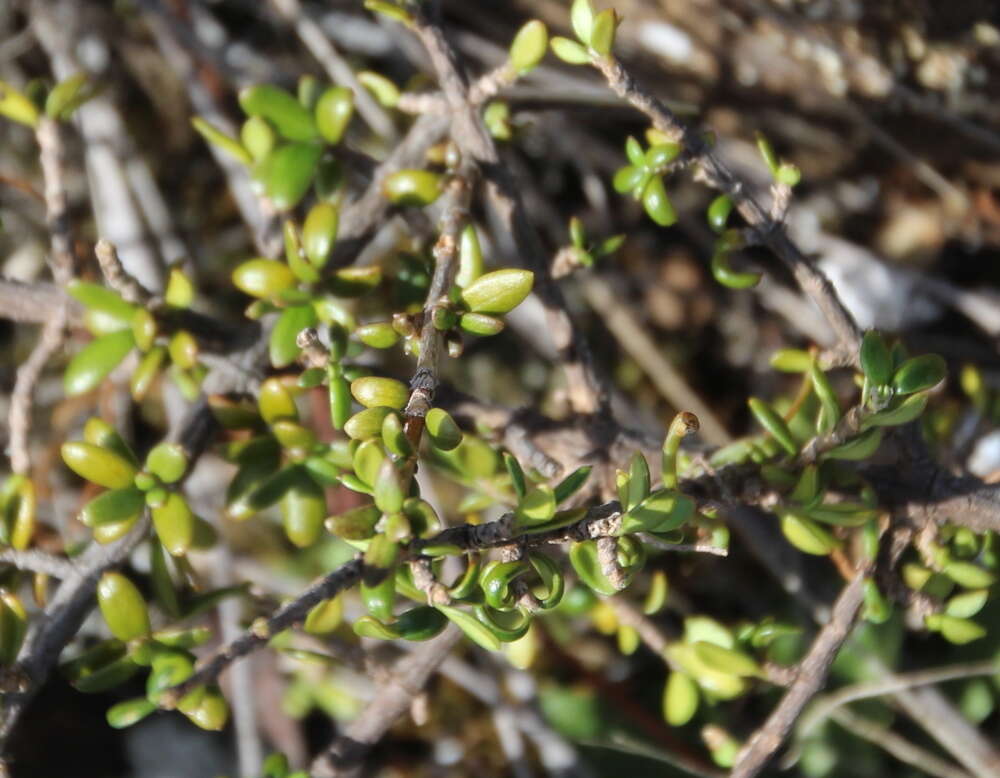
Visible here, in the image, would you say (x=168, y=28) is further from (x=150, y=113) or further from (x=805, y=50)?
(x=805, y=50)

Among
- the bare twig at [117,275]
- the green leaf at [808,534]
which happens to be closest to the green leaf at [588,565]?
the green leaf at [808,534]

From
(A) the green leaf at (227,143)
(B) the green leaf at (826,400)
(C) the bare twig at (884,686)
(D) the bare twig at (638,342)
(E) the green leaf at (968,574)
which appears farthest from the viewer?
(D) the bare twig at (638,342)

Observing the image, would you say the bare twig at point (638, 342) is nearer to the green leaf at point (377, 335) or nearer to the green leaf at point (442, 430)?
the green leaf at point (377, 335)

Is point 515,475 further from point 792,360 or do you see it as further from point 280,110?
point 280,110

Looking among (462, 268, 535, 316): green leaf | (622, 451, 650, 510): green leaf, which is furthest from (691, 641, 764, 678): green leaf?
(462, 268, 535, 316): green leaf

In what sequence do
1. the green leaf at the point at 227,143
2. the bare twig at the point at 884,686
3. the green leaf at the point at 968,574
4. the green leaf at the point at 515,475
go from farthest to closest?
the bare twig at the point at 884,686 → the green leaf at the point at 227,143 → the green leaf at the point at 968,574 → the green leaf at the point at 515,475

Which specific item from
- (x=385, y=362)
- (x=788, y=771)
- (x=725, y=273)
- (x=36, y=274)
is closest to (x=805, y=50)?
(x=725, y=273)

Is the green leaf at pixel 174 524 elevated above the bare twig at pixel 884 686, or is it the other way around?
the green leaf at pixel 174 524

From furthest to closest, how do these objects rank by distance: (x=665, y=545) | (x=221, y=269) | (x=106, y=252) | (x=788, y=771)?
(x=221, y=269) < (x=788, y=771) < (x=106, y=252) < (x=665, y=545)
